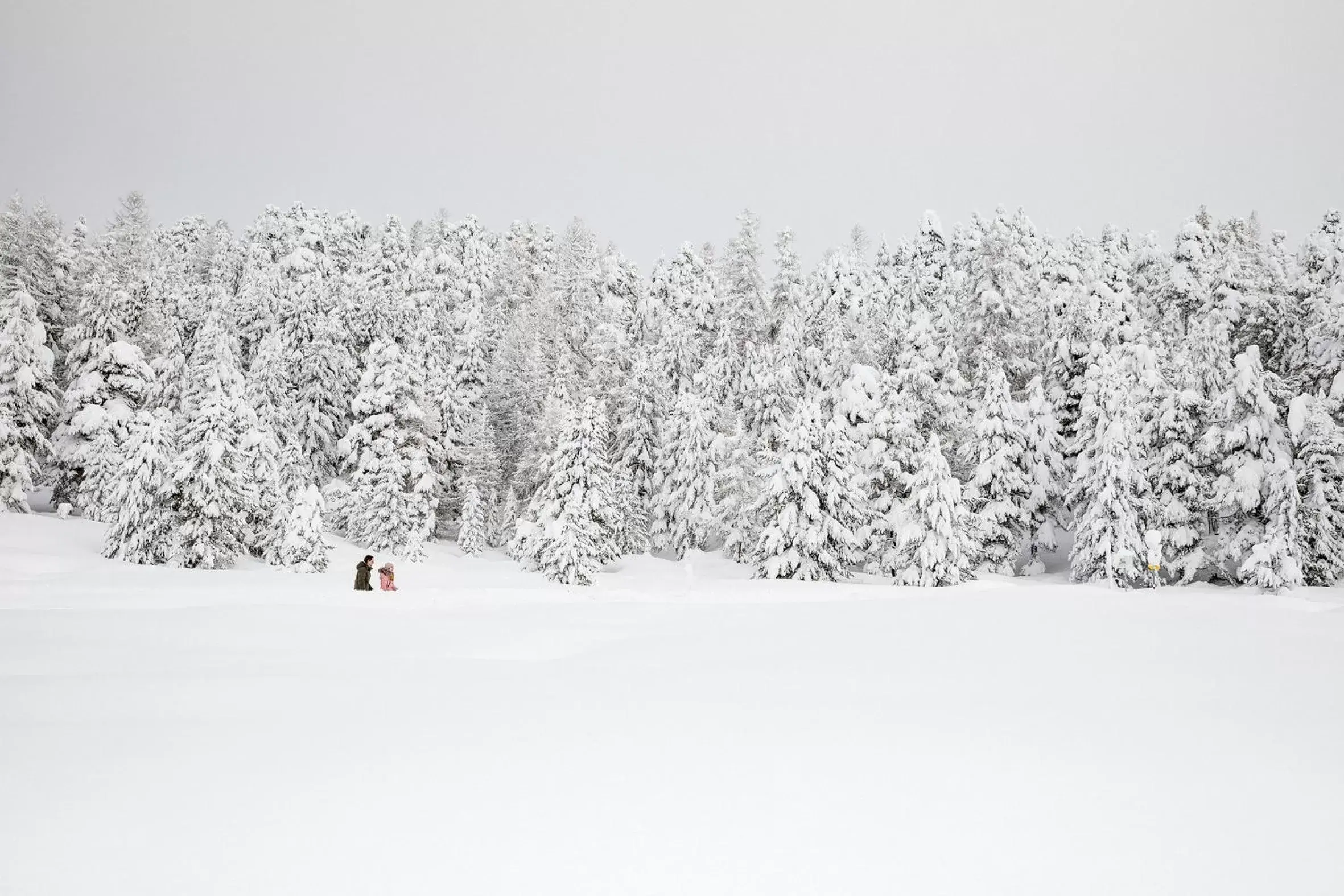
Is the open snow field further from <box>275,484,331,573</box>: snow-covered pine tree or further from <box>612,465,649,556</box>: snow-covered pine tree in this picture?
<box>612,465,649,556</box>: snow-covered pine tree

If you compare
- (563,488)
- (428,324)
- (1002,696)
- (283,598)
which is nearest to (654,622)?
(1002,696)

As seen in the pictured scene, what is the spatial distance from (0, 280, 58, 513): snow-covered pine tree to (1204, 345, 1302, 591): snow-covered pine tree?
161 feet

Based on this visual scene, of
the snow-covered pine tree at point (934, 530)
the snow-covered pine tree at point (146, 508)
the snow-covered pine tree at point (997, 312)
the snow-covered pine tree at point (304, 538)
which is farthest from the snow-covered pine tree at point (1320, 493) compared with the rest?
the snow-covered pine tree at point (146, 508)

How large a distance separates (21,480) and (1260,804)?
4241cm

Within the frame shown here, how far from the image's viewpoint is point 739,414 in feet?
141

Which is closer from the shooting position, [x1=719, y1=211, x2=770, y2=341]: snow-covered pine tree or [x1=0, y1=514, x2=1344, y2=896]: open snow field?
[x1=0, y1=514, x2=1344, y2=896]: open snow field

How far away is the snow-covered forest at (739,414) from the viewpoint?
100 ft

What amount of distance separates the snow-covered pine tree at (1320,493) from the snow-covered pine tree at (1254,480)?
0.67 metres

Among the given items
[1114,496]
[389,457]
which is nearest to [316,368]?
[389,457]

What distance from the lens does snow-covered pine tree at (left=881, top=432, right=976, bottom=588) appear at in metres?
30.1

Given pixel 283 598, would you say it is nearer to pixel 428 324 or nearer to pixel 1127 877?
pixel 1127 877

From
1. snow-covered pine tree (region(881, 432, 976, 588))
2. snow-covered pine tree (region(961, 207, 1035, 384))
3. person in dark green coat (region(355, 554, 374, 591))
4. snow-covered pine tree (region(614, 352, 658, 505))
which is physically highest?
snow-covered pine tree (region(961, 207, 1035, 384))

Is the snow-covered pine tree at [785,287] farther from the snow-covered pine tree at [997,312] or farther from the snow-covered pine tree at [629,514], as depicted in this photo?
the snow-covered pine tree at [629,514]

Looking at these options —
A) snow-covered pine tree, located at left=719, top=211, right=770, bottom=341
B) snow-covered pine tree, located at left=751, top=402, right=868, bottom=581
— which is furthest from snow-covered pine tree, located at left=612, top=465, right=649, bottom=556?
snow-covered pine tree, located at left=719, top=211, right=770, bottom=341
